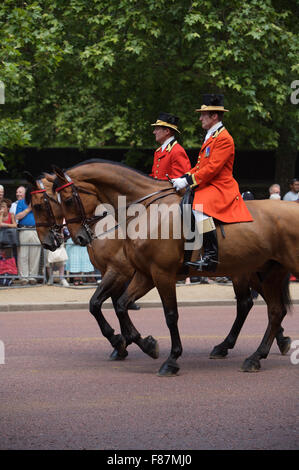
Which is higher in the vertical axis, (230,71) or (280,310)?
(230,71)

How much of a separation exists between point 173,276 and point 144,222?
606 mm

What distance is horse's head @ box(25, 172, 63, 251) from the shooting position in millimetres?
Result: 9695

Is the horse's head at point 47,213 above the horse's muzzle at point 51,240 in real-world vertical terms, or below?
above

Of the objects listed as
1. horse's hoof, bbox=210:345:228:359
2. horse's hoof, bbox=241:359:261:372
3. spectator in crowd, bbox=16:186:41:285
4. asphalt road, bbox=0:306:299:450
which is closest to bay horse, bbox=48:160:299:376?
horse's hoof, bbox=241:359:261:372

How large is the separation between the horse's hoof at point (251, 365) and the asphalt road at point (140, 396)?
0.30 ft

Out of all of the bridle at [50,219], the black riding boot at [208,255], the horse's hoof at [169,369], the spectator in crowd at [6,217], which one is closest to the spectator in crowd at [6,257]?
the spectator in crowd at [6,217]

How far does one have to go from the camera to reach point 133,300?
9.30 metres

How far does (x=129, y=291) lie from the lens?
9.26 meters

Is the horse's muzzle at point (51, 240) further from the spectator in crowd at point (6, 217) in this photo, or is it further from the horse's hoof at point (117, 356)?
the spectator in crowd at point (6, 217)

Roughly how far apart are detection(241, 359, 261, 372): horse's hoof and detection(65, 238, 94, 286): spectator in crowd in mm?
8707

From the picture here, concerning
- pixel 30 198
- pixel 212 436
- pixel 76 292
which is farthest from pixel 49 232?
pixel 76 292

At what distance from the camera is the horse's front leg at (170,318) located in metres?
8.74

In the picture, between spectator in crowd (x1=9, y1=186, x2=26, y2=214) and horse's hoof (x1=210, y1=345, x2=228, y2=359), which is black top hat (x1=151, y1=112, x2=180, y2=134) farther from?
spectator in crowd (x1=9, y1=186, x2=26, y2=214)
